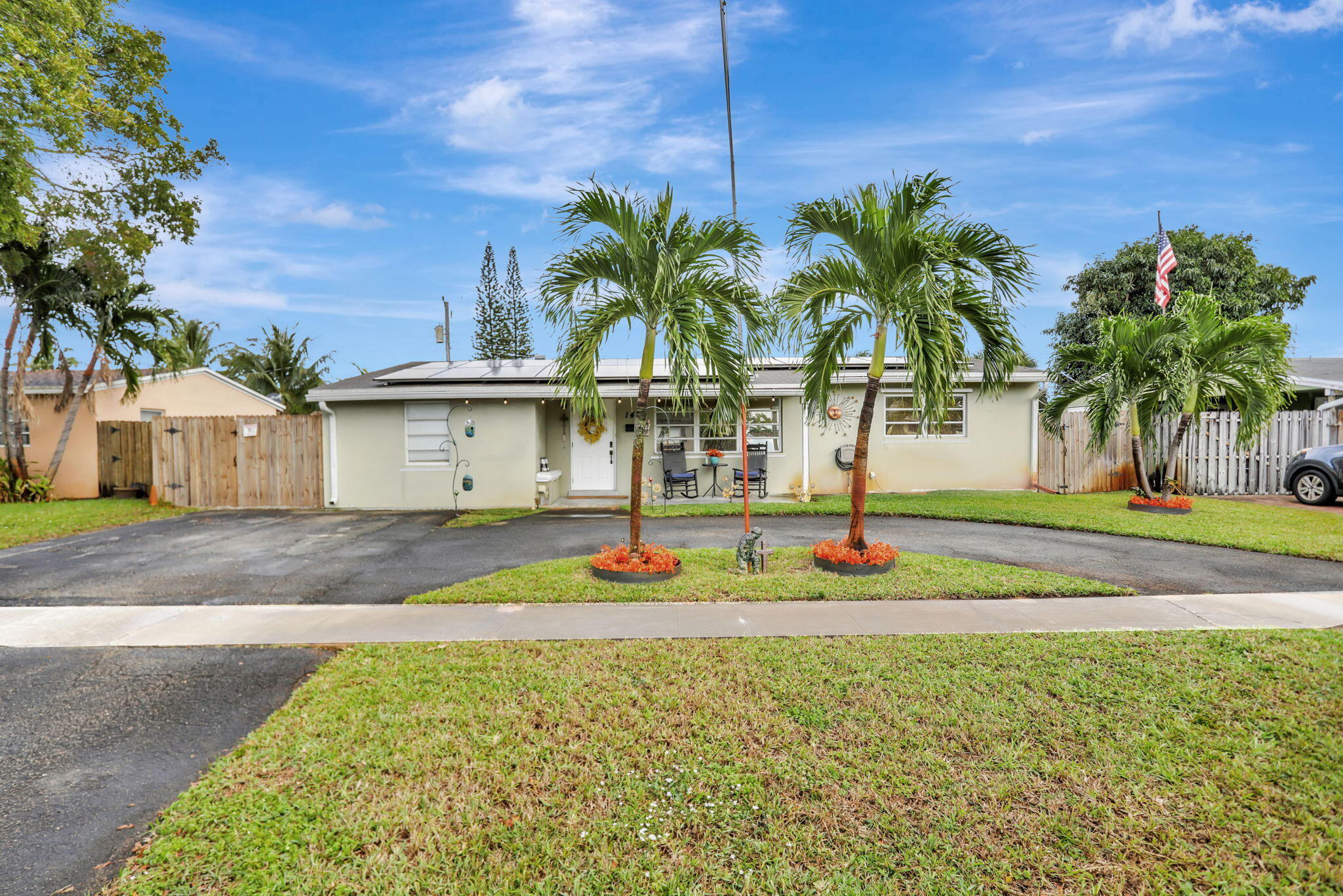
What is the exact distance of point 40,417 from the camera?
15859 mm

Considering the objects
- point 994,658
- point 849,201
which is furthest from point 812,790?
point 849,201

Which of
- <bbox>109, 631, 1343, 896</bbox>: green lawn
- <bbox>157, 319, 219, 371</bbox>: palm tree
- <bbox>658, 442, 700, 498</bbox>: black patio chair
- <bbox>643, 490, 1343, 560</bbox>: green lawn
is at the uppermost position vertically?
<bbox>157, 319, 219, 371</bbox>: palm tree

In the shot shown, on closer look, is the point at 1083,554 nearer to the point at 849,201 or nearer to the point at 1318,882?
the point at 849,201

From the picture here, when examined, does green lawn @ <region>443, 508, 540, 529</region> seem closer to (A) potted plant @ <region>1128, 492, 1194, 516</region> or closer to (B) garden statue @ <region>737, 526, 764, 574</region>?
(B) garden statue @ <region>737, 526, 764, 574</region>

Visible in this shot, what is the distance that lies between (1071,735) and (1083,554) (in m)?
5.65

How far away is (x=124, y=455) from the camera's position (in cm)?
1553

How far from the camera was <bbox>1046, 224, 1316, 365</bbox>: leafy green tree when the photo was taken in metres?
21.7

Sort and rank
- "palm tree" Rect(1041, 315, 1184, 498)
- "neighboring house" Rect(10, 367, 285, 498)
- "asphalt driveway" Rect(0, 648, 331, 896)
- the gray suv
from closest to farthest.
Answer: "asphalt driveway" Rect(0, 648, 331, 896) → "palm tree" Rect(1041, 315, 1184, 498) → the gray suv → "neighboring house" Rect(10, 367, 285, 498)

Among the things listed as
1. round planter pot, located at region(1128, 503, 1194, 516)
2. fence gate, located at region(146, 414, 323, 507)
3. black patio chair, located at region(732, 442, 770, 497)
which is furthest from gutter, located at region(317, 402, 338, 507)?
round planter pot, located at region(1128, 503, 1194, 516)

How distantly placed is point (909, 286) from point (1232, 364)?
8829 mm

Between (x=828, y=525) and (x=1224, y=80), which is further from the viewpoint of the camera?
(x=1224, y=80)

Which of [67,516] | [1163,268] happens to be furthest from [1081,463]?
[67,516]

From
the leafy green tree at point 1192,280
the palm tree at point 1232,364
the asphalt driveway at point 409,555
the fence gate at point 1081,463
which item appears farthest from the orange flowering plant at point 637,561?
the leafy green tree at point 1192,280

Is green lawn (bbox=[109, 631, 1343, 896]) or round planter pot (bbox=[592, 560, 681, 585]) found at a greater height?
round planter pot (bbox=[592, 560, 681, 585])
